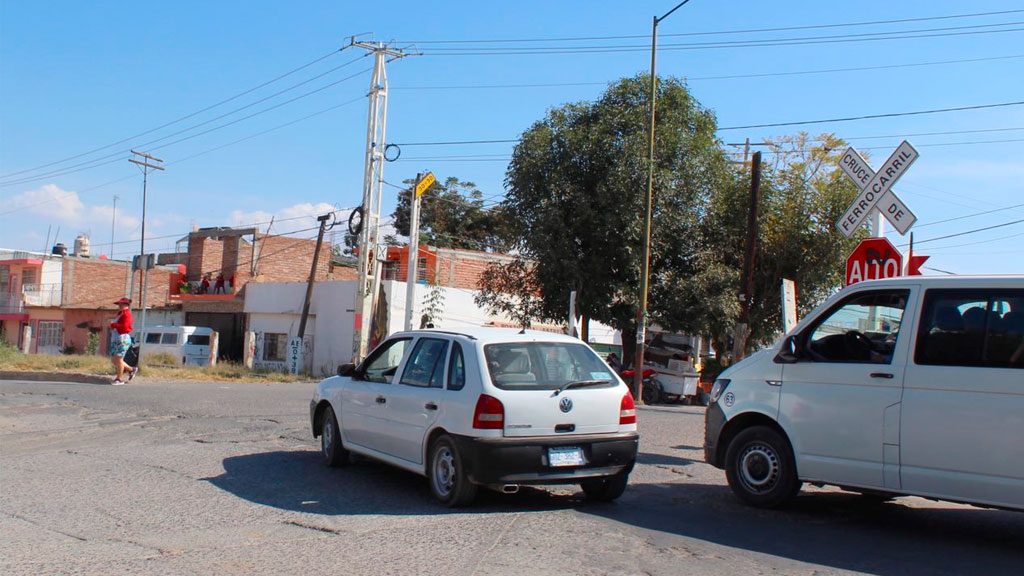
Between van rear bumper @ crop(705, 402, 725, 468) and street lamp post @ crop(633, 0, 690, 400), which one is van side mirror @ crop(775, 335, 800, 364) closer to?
van rear bumper @ crop(705, 402, 725, 468)

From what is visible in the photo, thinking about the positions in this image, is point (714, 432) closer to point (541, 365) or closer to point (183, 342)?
point (541, 365)

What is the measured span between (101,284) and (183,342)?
20571 mm

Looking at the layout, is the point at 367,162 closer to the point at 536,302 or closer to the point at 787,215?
the point at 536,302

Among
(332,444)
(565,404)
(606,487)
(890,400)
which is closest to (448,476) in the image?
(565,404)

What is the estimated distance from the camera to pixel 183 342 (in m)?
40.1

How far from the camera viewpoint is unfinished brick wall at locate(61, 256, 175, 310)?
5566cm

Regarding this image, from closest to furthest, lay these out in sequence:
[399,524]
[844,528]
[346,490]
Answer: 1. [399,524]
2. [844,528]
3. [346,490]

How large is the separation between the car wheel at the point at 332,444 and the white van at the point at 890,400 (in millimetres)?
3949

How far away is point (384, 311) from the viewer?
34438 mm

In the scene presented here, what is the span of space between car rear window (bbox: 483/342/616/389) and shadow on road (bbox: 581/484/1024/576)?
1179 mm

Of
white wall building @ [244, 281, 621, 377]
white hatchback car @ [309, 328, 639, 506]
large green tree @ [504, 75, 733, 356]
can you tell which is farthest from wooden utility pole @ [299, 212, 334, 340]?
white hatchback car @ [309, 328, 639, 506]

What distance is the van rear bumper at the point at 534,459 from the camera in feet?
24.1

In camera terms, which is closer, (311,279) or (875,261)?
(875,261)

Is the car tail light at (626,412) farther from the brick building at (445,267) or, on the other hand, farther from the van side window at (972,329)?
the brick building at (445,267)
